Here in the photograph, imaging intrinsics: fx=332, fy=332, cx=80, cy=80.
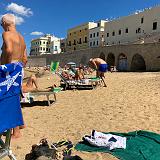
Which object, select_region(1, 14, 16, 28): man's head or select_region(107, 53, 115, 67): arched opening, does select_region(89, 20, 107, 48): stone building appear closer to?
select_region(107, 53, 115, 67): arched opening

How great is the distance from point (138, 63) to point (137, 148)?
35.2m

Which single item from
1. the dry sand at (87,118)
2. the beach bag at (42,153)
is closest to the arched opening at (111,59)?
the dry sand at (87,118)

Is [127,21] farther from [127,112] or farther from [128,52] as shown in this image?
[127,112]

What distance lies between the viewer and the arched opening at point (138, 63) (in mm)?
38809

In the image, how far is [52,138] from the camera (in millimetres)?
5746

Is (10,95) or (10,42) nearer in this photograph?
(10,95)

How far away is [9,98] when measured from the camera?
123 inches

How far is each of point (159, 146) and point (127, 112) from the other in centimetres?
290

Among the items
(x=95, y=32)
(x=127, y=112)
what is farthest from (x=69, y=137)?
(x=95, y=32)

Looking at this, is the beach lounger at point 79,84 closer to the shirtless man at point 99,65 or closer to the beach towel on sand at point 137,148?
the shirtless man at point 99,65

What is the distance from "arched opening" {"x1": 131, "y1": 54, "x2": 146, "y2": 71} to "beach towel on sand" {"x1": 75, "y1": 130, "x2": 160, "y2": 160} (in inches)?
1324

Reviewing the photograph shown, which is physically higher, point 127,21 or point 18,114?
point 127,21

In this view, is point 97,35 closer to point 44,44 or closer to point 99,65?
point 44,44

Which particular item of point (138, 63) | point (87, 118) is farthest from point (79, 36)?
point (87, 118)
